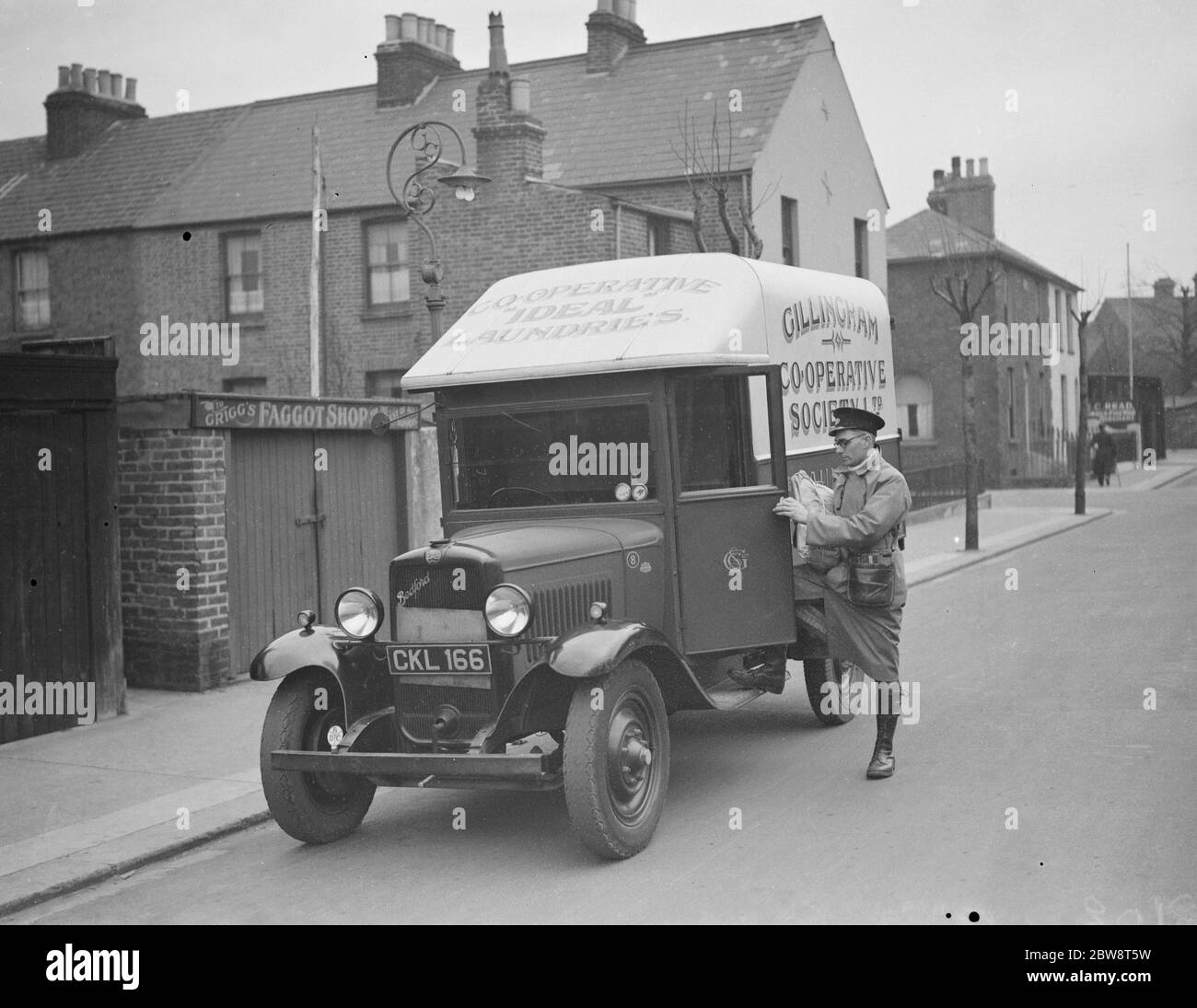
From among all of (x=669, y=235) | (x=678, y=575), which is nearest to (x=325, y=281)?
(x=669, y=235)

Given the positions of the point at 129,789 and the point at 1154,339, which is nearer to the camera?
the point at 129,789

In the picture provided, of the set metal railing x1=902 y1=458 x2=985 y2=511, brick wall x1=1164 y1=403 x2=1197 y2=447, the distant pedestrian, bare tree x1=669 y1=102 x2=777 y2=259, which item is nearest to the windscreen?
bare tree x1=669 y1=102 x2=777 y2=259

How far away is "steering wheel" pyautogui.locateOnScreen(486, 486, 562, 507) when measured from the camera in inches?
279

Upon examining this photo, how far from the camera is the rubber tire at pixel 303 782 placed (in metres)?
6.28

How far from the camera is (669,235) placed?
21078 millimetres

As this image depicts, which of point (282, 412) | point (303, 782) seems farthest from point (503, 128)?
point (303, 782)

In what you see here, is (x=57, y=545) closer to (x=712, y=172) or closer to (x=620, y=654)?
(x=620, y=654)

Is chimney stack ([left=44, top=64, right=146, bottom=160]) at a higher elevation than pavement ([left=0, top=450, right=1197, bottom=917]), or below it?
higher

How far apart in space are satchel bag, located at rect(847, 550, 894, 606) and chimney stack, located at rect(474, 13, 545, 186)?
13.6m

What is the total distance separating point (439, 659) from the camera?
244 inches

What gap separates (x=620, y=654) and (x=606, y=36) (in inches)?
837

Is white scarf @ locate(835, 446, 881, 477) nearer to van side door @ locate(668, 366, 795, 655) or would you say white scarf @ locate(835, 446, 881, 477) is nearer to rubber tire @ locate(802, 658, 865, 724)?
van side door @ locate(668, 366, 795, 655)
